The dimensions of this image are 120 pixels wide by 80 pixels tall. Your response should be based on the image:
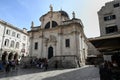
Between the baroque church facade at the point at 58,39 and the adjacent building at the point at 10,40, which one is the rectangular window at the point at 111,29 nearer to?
the baroque church facade at the point at 58,39

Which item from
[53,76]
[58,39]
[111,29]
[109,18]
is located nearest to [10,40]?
[58,39]

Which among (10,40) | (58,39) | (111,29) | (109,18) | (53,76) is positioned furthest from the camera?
(10,40)

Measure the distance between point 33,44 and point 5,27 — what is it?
13686 millimetres

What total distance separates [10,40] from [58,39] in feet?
67.8

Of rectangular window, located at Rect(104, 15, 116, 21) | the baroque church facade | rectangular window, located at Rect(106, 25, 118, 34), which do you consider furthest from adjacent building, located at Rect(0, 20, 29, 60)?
rectangular window, located at Rect(106, 25, 118, 34)

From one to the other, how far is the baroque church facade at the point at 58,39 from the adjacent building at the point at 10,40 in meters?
10.9

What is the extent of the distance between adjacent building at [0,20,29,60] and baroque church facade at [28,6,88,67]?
10942mm

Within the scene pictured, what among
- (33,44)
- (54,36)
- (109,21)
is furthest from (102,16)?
(33,44)

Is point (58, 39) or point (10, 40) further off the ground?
point (10, 40)

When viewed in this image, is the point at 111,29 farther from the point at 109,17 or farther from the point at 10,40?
the point at 10,40

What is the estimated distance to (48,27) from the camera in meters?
29.3

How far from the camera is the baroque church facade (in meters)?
23.4

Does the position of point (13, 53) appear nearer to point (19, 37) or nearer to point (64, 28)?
point (19, 37)

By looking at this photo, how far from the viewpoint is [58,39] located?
26359 mm
